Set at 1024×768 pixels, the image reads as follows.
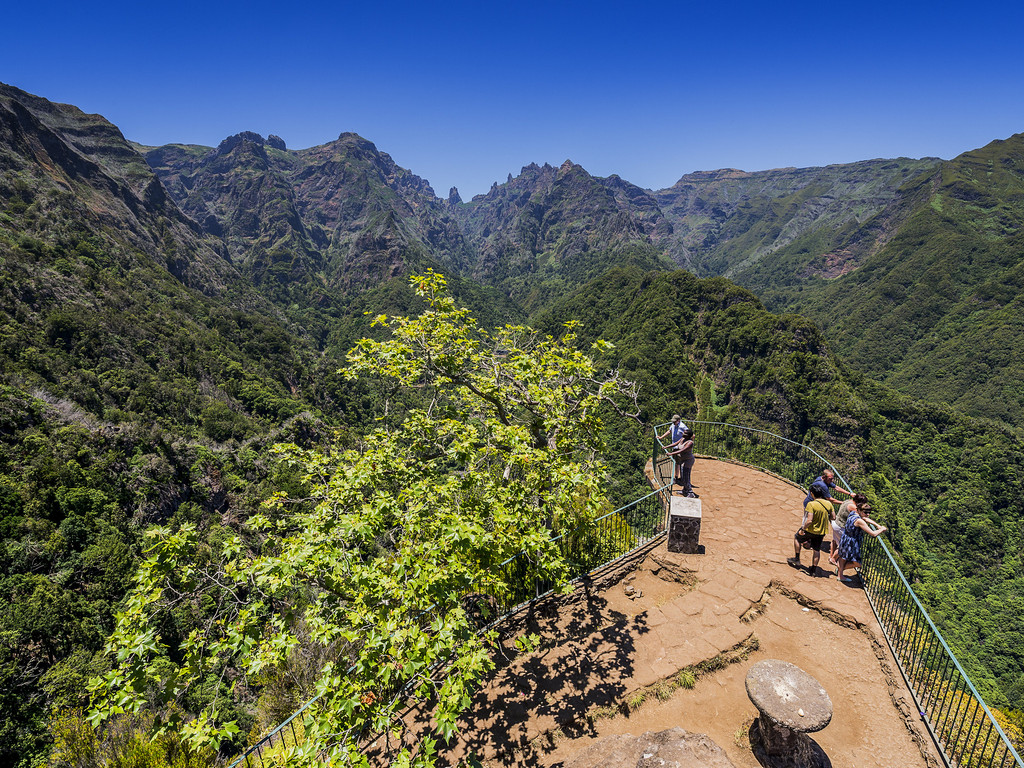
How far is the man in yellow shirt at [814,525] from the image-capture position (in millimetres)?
8344

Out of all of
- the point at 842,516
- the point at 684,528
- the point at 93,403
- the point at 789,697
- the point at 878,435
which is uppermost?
the point at 842,516

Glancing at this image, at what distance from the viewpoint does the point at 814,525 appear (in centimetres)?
839

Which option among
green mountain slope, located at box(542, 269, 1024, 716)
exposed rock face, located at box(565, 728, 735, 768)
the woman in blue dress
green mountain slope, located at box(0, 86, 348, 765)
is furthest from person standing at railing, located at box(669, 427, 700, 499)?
green mountain slope, located at box(542, 269, 1024, 716)

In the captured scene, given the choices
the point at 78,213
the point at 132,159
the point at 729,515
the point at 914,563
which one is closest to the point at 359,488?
the point at 729,515

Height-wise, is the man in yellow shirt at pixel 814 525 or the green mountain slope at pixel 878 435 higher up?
the man in yellow shirt at pixel 814 525

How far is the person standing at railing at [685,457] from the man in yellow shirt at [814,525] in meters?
2.40

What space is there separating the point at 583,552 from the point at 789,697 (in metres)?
5.00

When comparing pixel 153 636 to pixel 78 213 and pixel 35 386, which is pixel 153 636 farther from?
pixel 78 213

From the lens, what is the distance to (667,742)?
17.3ft

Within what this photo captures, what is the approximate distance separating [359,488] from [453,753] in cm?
403

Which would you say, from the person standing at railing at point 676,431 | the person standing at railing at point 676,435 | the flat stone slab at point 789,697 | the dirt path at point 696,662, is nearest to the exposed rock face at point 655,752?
the dirt path at point 696,662

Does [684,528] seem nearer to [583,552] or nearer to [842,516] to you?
[583,552]

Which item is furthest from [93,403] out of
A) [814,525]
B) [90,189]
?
[90,189]

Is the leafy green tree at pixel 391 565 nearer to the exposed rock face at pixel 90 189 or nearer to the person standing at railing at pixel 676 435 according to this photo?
the person standing at railing at pixel 676 435
